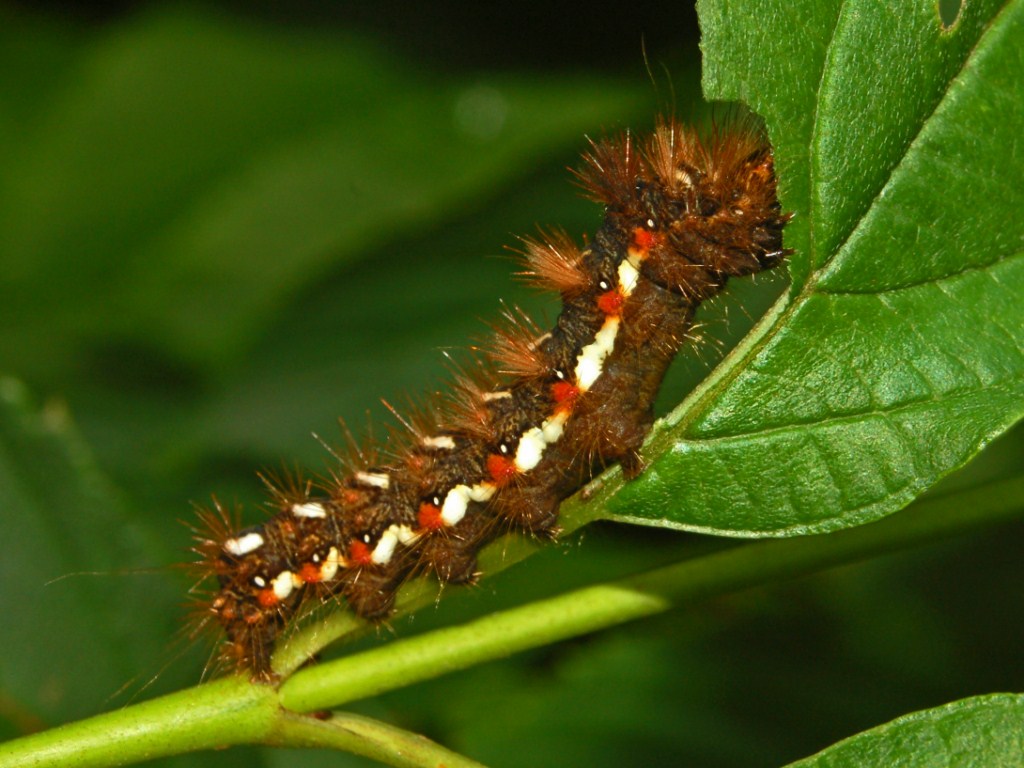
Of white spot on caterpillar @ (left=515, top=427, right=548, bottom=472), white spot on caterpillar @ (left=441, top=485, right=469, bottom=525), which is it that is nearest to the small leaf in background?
white spot on caterpillar @ (left=441, top=485, right=469, bottom=525)

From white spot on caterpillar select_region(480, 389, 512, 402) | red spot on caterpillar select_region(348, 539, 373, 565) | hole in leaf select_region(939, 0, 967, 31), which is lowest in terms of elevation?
red spot on caterpillar select_region(348, 539, 373, 565)

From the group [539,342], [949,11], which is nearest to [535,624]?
[539,342]

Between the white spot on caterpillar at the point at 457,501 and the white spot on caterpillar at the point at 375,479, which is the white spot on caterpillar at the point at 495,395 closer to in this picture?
the white spot on caterpillar at the point at 457,501

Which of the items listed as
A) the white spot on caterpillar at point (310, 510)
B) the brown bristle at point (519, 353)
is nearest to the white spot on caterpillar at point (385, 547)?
the white spot on caterpillar at point (310, 510)


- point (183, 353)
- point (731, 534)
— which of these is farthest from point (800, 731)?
point (183, 353)

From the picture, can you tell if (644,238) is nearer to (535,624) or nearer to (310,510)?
(535,624)

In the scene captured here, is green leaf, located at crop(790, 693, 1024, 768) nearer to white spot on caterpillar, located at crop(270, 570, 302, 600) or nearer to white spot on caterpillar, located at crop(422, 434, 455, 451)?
white spot on caterpillar, located at crop(422, 434, 455, 451)
